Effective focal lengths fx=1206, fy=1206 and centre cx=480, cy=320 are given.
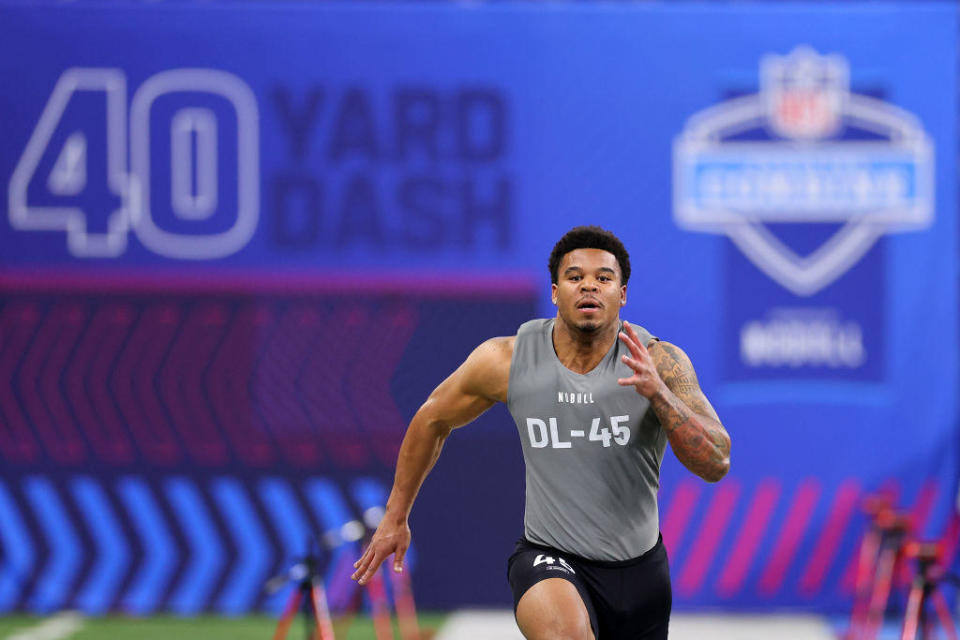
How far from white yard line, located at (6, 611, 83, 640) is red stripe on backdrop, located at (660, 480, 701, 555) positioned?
4275 millimetres

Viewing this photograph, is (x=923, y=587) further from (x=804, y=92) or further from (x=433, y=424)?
(x=804, y=92)

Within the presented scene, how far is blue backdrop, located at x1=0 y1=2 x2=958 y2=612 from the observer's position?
8.84m

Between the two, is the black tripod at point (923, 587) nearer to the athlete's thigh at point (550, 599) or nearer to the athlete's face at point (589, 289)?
the athlete's thigh at point (550, 599)

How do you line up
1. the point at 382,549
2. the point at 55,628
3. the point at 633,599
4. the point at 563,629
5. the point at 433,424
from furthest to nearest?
the point at 55,628, the point at 433,424, the point at 382,549, the point at 633,599, the point at 563,629

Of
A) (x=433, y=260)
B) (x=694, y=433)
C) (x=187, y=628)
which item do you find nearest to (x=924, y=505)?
(x=433, y=260)

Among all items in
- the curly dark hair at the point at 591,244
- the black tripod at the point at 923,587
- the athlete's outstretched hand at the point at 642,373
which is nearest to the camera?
the athlete's outstretched hand at the point at 642,373

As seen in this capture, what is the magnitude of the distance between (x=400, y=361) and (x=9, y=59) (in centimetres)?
366

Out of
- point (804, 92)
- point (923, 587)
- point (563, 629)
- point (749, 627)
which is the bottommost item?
point (749, 627)

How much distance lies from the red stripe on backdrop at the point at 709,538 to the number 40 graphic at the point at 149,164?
3.97 metres

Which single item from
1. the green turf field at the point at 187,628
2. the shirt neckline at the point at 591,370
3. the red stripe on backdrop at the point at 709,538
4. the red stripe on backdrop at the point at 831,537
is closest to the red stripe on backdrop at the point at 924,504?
the red stripe on backdrop at the point at 831,537

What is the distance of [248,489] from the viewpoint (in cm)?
891

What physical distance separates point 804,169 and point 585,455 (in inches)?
203

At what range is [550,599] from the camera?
4.15 metres

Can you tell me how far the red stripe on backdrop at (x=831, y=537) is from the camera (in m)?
8.84
